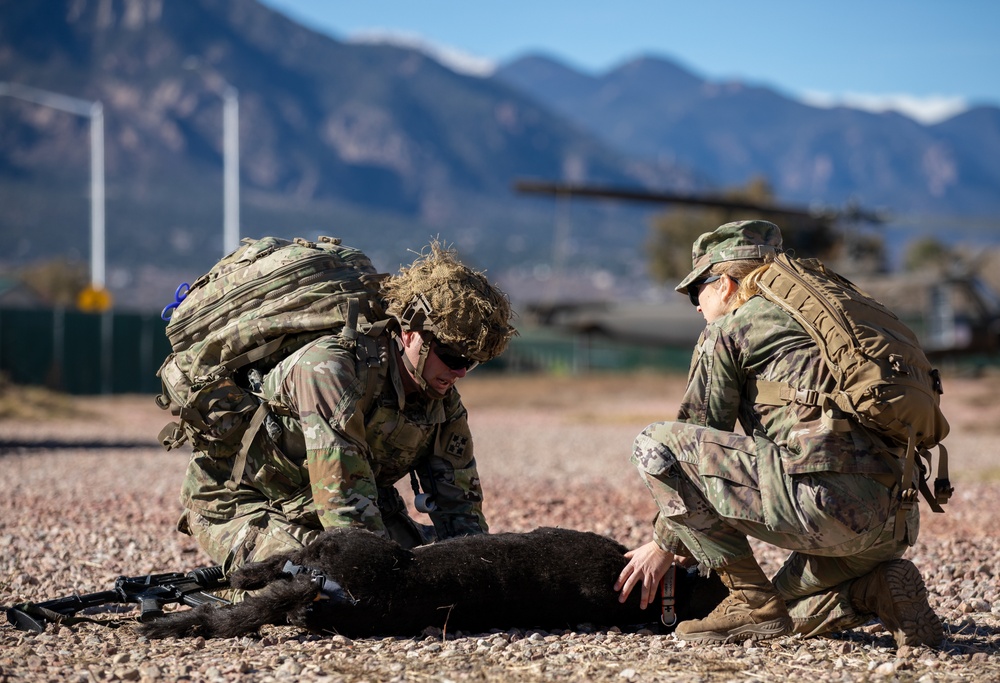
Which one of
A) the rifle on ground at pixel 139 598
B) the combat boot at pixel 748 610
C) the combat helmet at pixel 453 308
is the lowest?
the rifle on ground at pixel 139 598

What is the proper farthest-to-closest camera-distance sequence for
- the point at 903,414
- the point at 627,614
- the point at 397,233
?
the point at 397,233
the point at 627,614
the point at 903,414

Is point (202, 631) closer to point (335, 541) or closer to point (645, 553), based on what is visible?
point (335, 541)

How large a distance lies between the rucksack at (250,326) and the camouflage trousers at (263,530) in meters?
0.20

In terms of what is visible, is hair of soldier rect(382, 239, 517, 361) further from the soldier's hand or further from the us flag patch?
the soldier's hand

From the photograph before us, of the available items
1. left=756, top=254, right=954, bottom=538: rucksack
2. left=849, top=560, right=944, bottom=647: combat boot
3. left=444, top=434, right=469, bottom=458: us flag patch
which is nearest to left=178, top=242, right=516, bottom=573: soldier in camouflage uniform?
left=444, top=434, right=469, bottom=458: us flag patch

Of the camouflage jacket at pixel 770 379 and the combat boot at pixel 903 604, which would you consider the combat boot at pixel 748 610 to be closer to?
the combat boot at pixel 903 604

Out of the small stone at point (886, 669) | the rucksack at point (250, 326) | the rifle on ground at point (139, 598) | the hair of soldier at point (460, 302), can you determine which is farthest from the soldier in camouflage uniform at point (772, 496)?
the rifle on ground at point (139, 598)

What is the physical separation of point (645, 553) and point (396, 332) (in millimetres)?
1299

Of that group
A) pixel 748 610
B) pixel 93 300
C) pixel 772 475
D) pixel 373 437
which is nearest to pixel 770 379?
pixel 772 475

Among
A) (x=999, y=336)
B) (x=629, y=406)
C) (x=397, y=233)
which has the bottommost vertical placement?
(x=629, y=406)

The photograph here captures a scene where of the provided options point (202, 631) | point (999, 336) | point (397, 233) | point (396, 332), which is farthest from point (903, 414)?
point (397, 233)

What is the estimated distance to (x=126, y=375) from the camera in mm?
26812

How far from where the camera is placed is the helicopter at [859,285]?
21.1 metres

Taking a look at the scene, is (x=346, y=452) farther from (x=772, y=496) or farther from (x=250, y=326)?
(x=772, y=496)
